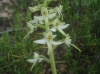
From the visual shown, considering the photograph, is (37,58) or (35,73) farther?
(35,73)

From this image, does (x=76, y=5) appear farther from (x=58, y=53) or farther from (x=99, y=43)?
(x=58, y=53)

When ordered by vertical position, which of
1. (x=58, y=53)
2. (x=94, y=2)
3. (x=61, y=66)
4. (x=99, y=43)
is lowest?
(x=61, y=66)

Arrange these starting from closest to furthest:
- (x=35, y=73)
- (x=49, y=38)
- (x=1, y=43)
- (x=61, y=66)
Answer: (x=49, y=38)
(x=35, y=73)
(x=1, y=43)
(x=61, y=66)

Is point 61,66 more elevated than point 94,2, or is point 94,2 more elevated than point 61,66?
point 94,2

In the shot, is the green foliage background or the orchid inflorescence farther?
the green foliage background

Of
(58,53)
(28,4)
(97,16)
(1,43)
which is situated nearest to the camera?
(1,43)

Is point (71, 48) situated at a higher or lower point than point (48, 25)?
lower

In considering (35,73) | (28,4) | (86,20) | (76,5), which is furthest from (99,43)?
(28,4)

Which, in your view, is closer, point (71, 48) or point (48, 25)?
point (48, 25)

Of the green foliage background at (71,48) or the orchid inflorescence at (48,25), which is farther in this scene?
the green foliage background at (71,48)
